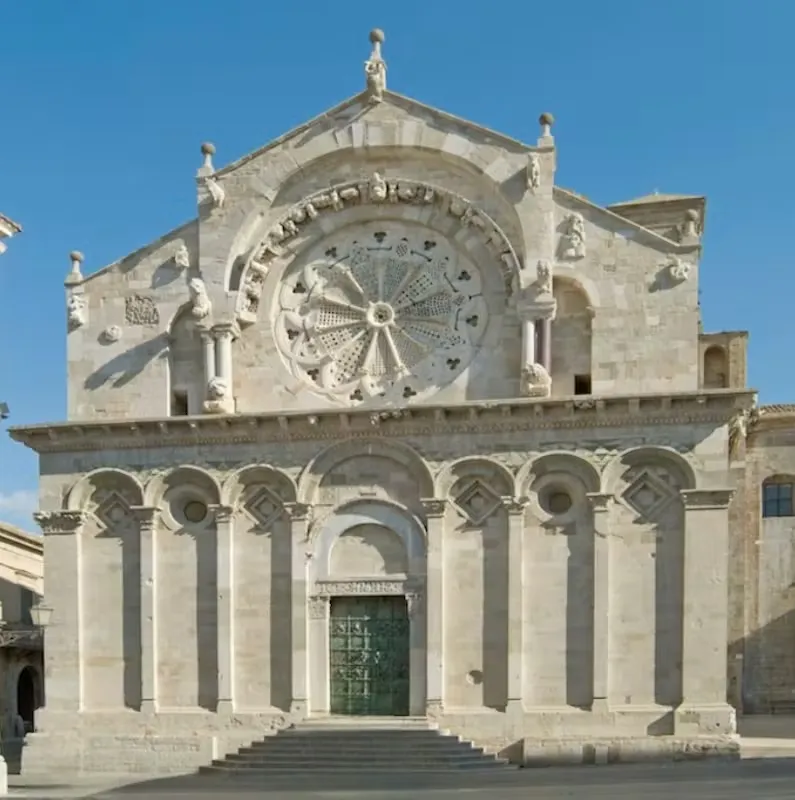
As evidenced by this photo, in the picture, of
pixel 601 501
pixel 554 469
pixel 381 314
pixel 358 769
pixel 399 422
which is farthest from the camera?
pixel 381 314

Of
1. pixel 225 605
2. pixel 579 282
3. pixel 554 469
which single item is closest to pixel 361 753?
pixel 225 605

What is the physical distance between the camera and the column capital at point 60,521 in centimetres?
2208

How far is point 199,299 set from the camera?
21734 millimetres

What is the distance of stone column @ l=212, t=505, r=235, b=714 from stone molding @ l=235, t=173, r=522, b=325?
3890 millimetres

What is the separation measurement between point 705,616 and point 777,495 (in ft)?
37.4

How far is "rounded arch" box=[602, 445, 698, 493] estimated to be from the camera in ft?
65.0

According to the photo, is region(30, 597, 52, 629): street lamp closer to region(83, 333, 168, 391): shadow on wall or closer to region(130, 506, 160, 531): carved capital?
region(130, 506, 160, 531): carved capital

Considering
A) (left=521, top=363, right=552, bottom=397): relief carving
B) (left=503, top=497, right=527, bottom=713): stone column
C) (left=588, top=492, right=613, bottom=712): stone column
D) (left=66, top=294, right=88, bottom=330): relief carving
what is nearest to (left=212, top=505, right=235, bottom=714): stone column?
(left=66, top=294, right=88, bottom=330): relief carving

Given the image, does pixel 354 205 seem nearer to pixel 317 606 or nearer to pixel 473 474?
pixel 473 474

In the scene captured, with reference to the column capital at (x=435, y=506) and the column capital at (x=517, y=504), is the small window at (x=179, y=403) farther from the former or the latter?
the column capital at (x=517, y=504)

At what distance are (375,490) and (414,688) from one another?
365 centimetres

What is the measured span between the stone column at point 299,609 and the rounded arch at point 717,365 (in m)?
13.8

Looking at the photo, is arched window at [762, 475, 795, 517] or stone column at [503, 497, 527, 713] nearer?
stone column at [503, 497, 527, 713]

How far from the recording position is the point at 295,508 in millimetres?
21188
